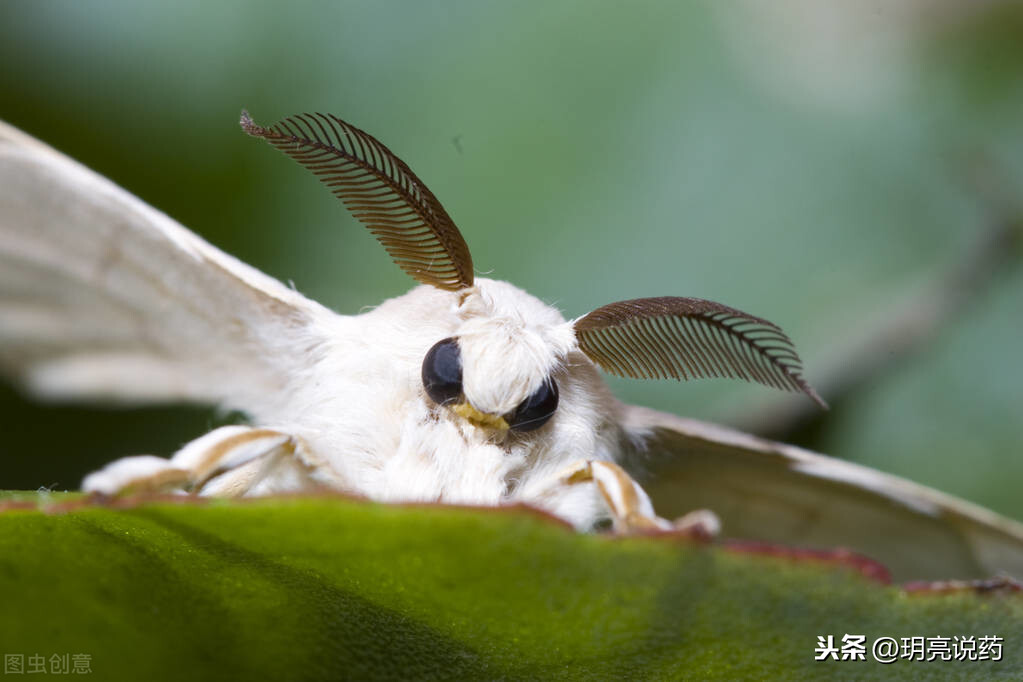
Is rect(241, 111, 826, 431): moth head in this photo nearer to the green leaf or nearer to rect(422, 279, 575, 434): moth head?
rect(422, 279, 575, 434): moth head

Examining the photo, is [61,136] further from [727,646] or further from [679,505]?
[727,646]

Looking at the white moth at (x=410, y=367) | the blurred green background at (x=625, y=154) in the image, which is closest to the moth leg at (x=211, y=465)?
the white moth at (x=410, y=367)

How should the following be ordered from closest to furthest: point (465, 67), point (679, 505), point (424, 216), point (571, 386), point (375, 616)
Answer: point (375, 616) < point (424, 216) < point (571, 386) < point (679, 505) < point (465, 67)

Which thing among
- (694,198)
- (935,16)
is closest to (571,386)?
(694,198)

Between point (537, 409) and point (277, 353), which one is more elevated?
point (277, 353)

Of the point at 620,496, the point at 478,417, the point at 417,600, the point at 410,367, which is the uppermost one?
the point at 410,367

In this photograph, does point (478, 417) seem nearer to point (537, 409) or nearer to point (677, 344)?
point (537, 409)

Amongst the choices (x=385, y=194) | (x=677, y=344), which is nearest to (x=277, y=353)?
(x=385, y=194)
